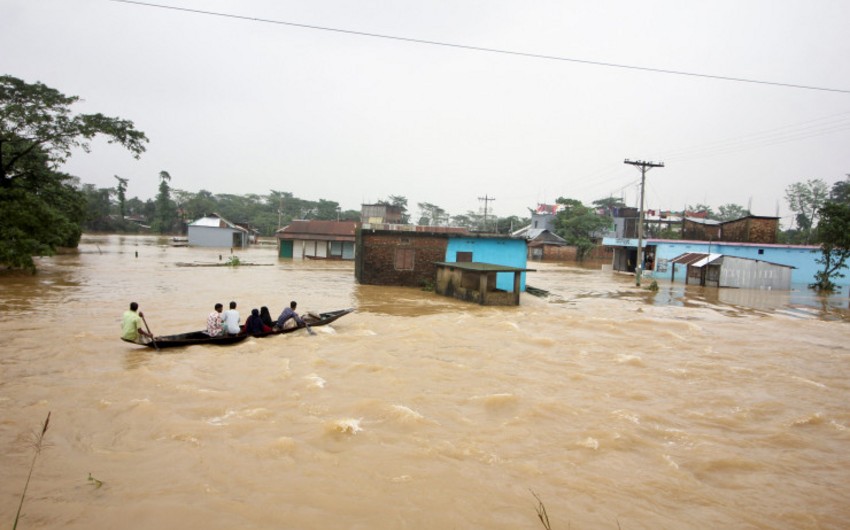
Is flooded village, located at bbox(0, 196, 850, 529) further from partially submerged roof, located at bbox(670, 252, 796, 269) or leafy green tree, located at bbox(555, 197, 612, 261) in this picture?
leafy green tree, located at bbox(555, 197, 612, 261)

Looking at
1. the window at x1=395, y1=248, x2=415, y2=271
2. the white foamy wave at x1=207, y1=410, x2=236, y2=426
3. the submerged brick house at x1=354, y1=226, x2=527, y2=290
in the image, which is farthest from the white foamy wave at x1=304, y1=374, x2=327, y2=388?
the window at x1=395, y1=248, x2=415, y2=271

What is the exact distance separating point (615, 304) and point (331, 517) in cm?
1934

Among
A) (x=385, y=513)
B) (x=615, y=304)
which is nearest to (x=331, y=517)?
(x=385, y=513)

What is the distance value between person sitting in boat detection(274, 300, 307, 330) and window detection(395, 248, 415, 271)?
11646mm

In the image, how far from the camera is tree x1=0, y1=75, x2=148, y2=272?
68.3 ft

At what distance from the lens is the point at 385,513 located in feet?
17.8

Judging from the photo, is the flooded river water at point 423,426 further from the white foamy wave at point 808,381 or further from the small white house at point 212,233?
the small white house at point 212,233

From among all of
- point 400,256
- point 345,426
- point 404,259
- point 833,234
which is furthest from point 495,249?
point 833,234

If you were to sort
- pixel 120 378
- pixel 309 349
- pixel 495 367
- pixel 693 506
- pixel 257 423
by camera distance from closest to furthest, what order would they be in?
pixel 693 506 → pixel 257 423 → pixel 120 378 → pixel 495 367 → pixel 309 349

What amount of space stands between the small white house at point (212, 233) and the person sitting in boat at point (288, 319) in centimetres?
4134

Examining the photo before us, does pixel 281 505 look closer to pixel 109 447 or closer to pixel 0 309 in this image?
pixel 109 447

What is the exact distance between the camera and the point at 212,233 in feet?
168

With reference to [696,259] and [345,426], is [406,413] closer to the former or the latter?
[345,426]

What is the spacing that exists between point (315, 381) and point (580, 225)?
47183 mm
